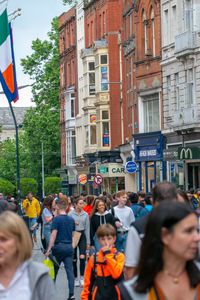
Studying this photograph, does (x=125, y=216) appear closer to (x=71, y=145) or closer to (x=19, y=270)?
(x=19, y=270)

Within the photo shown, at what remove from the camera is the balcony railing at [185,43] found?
125 feet

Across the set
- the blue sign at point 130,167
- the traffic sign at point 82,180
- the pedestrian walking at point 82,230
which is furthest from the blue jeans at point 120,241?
the traffic sign at point 82,180

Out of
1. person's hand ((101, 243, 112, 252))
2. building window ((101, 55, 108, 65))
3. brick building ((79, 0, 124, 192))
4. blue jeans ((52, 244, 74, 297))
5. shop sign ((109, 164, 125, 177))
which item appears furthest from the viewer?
building window ((101, 55, 108, 65))

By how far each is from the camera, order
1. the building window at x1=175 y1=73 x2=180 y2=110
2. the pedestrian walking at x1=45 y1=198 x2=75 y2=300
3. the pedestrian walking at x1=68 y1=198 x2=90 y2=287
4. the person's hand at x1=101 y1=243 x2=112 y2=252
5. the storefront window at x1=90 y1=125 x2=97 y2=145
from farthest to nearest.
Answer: the storefront window at x1=90 y1=125 x2=97 y2=145 < the building window at x1=175 y1=73 x2=180 y2=110 < the pedestrian walking at x1=68 y1=198 x2=90 y2=287 < the pedestrian walking at x1=45 y1=198 x2=75 y2=300 < the person's hand at x1=101 y1=243 x2=112 y2=252

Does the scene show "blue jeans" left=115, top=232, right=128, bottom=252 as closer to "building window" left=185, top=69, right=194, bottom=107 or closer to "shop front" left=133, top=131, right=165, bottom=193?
"building window" left=185, top=69, right=194, bottom=107

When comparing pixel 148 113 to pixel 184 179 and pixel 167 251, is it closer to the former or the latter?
pixel 184 179

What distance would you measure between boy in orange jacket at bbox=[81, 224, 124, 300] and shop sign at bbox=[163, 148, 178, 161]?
3013 cm

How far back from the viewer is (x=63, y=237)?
14.5 metres

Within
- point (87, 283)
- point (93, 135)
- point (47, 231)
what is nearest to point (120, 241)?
point (47, 231)

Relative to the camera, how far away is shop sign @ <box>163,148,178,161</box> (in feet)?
131

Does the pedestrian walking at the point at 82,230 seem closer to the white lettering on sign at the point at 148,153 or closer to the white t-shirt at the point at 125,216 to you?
the white t-shirt at the point at 125,216

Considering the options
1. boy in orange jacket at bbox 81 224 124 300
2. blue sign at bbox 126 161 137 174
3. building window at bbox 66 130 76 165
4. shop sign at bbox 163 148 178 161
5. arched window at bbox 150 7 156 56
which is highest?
arched window at bbox 150 7 156 56

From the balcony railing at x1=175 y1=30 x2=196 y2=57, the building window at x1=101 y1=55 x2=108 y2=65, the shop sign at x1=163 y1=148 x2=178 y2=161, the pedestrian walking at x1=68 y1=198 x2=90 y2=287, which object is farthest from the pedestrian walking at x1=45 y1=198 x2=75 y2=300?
the building window at x1=101 y1=55 x2=108 y2=65

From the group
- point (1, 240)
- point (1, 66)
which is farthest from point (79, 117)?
point (1, 240)
